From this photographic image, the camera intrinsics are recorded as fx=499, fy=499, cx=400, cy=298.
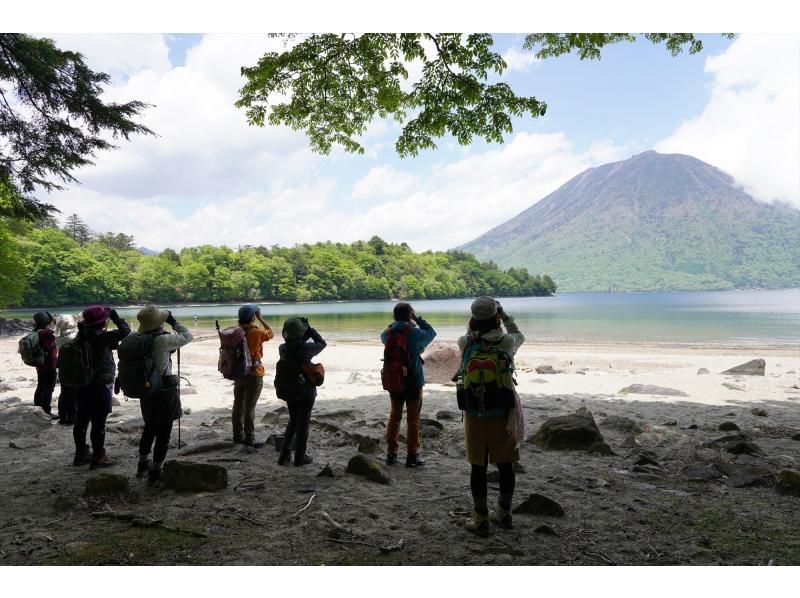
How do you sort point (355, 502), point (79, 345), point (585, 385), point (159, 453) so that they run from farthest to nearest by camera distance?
point (585, 385) → point (79, 345) → point (159, 453) → point (355, 502)

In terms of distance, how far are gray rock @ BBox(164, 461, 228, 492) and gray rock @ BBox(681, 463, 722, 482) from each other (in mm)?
4700

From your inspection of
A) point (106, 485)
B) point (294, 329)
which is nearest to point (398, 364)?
point (294, 329)

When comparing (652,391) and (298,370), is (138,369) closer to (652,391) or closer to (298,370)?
(298,370)

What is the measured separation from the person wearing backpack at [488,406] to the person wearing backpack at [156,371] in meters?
2.71

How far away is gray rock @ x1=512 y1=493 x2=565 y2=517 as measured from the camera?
415 cm

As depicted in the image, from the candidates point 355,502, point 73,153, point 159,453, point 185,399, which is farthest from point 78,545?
point 185,399

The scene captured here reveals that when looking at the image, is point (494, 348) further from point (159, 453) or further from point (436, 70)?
point (436, 70)

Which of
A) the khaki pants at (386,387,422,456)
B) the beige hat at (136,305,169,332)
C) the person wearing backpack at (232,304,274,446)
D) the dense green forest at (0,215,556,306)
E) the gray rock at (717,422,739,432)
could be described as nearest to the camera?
the beige hat at (136,305,169,332)

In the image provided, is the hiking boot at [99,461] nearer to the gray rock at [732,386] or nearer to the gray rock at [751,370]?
the gray rock at [732,386]

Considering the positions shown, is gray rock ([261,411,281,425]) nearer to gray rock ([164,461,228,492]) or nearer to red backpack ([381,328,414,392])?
gray rock ([164,461,228,492])

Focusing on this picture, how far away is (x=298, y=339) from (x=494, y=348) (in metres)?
2.42

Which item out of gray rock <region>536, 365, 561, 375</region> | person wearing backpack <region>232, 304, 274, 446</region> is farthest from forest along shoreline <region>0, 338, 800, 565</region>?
gray rock <region>536, 365, 561, 375</region>

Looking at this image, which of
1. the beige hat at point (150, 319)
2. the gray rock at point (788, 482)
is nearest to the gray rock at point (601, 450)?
the gray rock at point (788, 482)

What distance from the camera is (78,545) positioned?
353 centimetres
